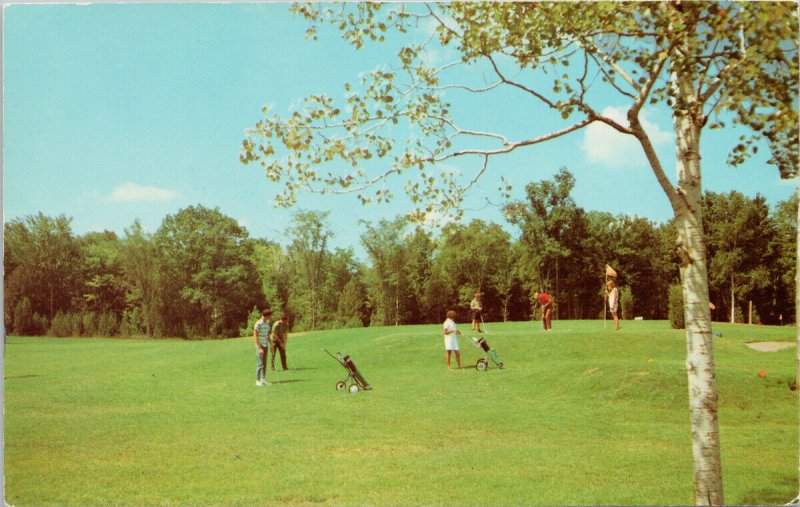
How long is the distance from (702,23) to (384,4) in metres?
3.49

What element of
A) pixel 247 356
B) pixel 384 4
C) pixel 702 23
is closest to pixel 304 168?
pixel 384 4

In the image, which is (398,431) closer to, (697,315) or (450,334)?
(697,315)

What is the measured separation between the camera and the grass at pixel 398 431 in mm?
7285

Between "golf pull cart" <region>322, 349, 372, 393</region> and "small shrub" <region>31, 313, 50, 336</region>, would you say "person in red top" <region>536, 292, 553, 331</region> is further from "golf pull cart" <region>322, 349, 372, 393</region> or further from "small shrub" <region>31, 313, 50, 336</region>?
"small shrub" <region>31, 313, 50, 336</region>

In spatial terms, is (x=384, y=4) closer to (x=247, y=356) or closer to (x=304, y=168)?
(x=304, y=168)

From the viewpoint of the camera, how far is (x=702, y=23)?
236 inches

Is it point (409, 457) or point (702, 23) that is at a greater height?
point (702, 23)

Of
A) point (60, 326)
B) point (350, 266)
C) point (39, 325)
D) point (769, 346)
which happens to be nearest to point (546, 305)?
point (769, 346)

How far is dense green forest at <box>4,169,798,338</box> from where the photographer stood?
1052 cm

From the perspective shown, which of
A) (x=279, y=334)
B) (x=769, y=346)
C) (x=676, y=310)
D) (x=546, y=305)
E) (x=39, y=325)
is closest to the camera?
(x=39, y=325)

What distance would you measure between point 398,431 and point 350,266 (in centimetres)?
594

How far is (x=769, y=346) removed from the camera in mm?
16344

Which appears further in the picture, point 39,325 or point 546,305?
point 546,305

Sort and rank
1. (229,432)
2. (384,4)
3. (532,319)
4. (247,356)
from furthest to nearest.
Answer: (532,319) → (247,356) → (229,432) → (384,4)
